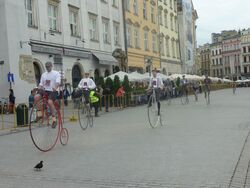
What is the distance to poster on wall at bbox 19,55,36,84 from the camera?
2728 cm

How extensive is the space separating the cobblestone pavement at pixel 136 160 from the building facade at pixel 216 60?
522 feet

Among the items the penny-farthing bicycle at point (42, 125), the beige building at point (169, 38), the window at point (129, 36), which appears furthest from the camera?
the beige building at point (169, 38)

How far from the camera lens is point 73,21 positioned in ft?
120

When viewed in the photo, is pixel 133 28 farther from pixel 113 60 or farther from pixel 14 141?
pixel 14 141

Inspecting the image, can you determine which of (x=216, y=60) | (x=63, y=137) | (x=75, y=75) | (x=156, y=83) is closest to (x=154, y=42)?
(x=75, y=75)

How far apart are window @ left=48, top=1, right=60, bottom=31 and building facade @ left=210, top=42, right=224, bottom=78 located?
13984 cm

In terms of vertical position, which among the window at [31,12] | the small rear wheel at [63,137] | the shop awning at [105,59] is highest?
the window at [31,12]

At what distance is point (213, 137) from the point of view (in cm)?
1168

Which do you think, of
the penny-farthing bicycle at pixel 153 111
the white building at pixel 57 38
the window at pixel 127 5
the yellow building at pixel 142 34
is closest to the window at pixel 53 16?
the white building at pixel 57 38

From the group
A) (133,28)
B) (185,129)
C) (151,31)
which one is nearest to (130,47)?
(133,28)

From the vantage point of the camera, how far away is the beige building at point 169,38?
63.8 metres

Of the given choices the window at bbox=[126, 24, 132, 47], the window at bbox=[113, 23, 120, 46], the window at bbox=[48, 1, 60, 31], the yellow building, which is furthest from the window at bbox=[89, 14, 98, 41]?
the window at bbox=[126, 24, 132, 47]

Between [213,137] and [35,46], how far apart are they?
20.3 m

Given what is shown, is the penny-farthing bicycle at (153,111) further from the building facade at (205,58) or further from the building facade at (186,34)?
the building facade at (205,58)
